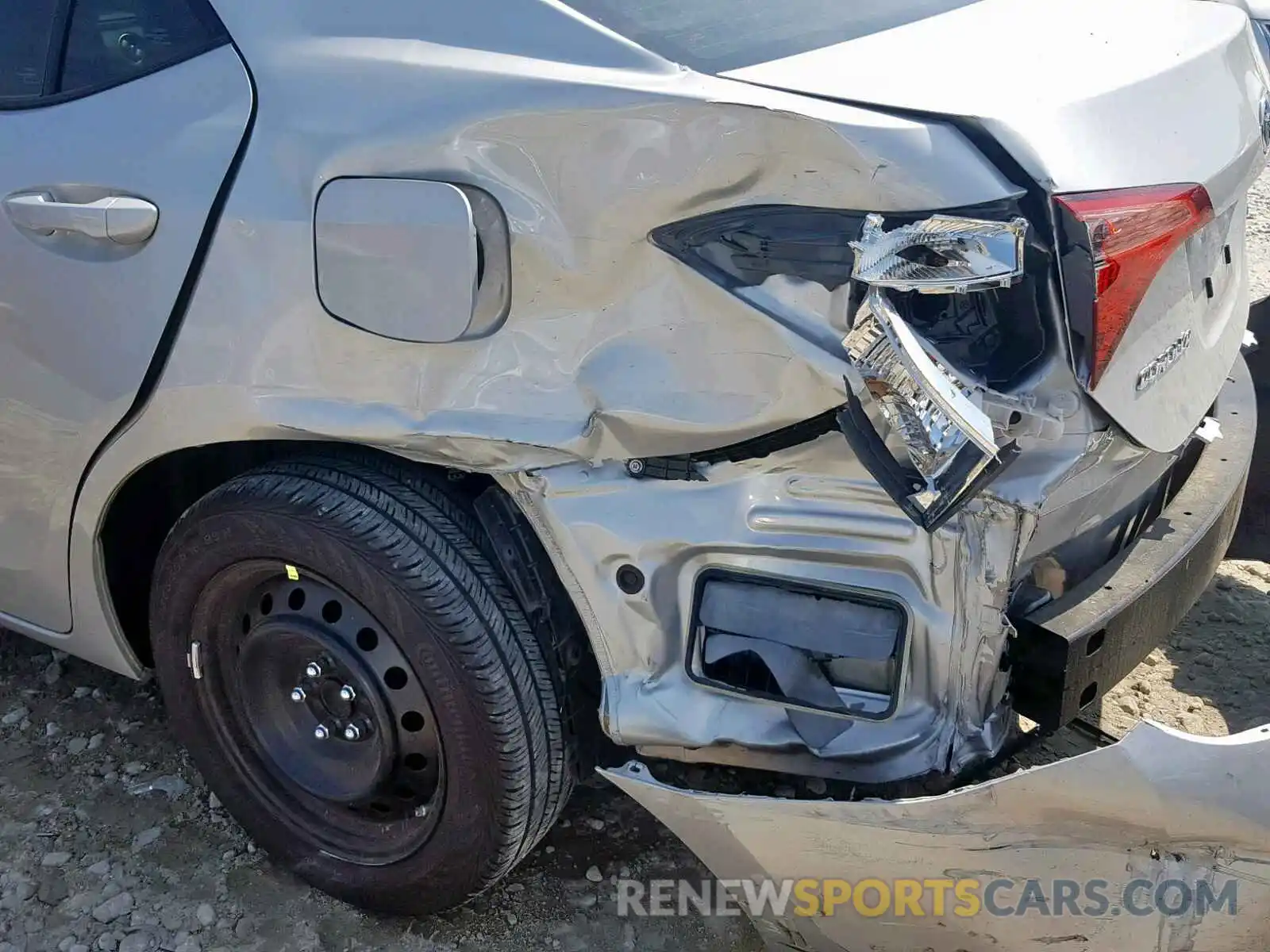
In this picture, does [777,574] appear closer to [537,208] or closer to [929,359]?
[929,359]

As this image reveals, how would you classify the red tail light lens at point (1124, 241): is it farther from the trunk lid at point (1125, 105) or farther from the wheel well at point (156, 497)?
the wheel well at point (156, 497)

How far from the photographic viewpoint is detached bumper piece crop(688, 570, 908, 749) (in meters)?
1.70

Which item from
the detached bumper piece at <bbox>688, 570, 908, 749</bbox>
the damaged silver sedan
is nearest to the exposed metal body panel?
the damaged silver sedan

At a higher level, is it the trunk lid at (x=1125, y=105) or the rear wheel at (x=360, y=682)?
the trunk lid at (x=1125, y=105)

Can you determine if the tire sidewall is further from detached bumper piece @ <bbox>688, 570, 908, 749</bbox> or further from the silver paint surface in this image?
detached bumper piece @ <bbox>688, 570, 908, 749</bbox>

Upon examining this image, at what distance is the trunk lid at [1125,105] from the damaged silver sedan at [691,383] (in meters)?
0.01

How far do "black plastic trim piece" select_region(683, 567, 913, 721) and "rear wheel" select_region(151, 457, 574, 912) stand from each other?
1.05ft

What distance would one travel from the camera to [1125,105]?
1689 millimetres

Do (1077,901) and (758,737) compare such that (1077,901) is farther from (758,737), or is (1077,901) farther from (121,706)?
(121,706)

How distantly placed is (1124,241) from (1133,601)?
57cm

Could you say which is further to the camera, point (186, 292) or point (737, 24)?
point (186, 292)

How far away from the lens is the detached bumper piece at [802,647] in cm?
170

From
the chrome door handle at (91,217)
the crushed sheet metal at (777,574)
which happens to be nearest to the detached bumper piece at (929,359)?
the crushed sheet metal at (777,574)

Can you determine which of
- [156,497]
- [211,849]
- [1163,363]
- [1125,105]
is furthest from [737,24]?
[211,849]
